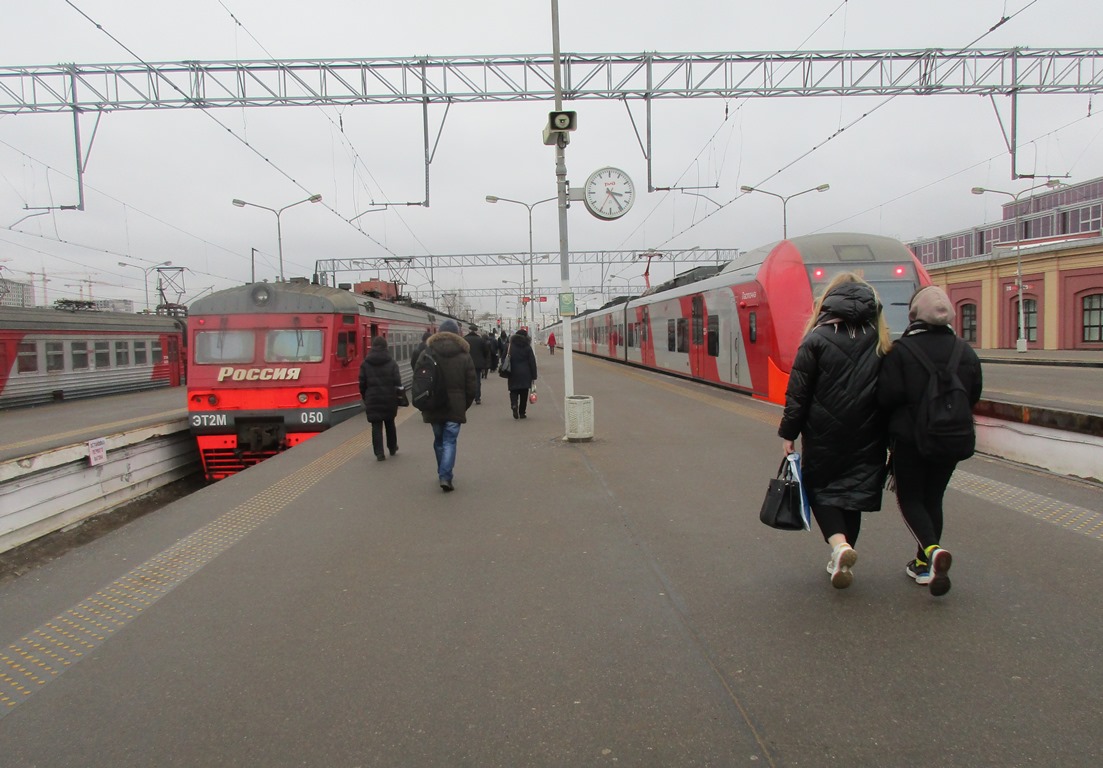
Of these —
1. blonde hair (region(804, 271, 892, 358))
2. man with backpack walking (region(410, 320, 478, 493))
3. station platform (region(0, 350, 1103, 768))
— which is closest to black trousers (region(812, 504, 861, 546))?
station platform (region(0, 350, 1103, 768))

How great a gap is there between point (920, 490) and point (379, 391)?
21.1ft

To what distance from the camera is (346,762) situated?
8.34 feet

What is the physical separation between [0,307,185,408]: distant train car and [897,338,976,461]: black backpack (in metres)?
21.8

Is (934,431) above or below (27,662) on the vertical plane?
above

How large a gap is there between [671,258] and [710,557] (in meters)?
45.3

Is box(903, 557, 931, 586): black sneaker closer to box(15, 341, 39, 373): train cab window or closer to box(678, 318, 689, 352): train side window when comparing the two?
box(678, 318, 689, 352): train side window

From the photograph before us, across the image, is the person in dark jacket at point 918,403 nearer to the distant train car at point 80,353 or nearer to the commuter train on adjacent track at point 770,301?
the commuter train on adjacent track at point 770,301

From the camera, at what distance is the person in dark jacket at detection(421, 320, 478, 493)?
→ 6.73 m

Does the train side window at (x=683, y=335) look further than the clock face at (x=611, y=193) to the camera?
Yes

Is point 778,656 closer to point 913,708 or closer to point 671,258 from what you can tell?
point 913,708

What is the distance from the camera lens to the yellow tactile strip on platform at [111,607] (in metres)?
3.32

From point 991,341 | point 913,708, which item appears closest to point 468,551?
point 913,708

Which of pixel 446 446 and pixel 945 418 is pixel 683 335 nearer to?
pixel 446 446

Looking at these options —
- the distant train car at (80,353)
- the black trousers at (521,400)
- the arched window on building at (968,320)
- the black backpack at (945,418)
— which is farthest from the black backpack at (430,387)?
the arched window on building at (968,320)
